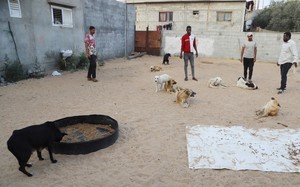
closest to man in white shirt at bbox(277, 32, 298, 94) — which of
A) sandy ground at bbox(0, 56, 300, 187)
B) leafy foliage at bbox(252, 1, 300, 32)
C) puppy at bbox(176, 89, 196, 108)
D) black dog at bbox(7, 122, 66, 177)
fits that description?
sandy ground at bbox(0, 56, 300, 187)

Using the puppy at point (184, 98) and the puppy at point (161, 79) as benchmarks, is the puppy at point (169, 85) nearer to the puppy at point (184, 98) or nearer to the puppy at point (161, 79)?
the puppy at point (161, 79)

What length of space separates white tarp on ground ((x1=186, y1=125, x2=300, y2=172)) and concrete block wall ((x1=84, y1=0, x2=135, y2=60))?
34.0ft

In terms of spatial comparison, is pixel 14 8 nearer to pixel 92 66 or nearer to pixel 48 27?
pixel 48 27

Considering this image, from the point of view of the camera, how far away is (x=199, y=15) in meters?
25.1

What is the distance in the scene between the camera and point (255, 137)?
425 cm

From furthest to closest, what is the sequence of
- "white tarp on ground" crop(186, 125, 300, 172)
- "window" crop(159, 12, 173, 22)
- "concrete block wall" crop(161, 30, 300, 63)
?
1. "window" crop(159, 12, 173, 22)
2. "concrete block wall" crop(161, 30, 300, 63)
3. "white tarp on ground" crop(186, 125, 300, 172)

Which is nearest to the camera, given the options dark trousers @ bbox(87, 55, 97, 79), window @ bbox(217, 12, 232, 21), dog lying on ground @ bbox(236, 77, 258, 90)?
dog lying on ground @ bbox(236, 77, 258, 90)

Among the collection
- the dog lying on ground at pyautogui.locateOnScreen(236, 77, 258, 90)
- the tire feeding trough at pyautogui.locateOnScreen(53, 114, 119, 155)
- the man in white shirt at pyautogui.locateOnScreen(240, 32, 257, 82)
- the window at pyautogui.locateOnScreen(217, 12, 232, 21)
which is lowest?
the tire feeding trough at pyautogui.locateOnScreen(53, 114, 119, 155)

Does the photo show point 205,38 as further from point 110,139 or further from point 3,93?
point 110,139

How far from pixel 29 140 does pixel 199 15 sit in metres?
24.5

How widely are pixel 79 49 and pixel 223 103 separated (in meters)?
8.16

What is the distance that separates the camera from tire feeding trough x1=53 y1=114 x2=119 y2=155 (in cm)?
364

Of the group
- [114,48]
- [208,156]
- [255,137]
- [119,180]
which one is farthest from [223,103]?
[114,48]

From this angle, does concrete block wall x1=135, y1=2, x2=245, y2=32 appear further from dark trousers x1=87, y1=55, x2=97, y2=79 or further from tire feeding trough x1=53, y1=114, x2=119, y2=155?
tire feeding trough x1=53, y1=114, x2=119, y2=155
